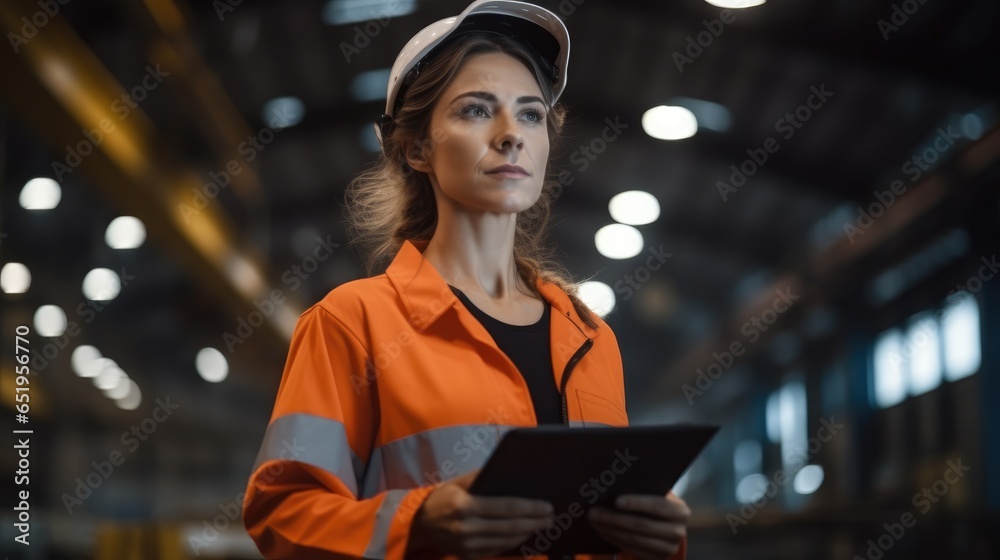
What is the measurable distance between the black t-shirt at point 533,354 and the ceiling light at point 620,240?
8.62 m

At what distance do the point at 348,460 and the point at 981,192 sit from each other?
20.2ft

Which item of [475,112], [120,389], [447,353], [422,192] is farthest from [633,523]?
[120,389]

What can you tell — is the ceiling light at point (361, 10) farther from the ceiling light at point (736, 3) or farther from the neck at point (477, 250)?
the neck at point (477, 250)

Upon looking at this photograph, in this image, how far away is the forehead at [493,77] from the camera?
1700mm

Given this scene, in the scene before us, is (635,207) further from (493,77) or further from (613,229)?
(493,77)

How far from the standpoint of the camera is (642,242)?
1041 centimetres

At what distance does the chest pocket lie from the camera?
1.58 metres

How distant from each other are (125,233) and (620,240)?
586cm

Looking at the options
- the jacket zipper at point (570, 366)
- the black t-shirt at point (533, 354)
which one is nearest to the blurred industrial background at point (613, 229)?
the black t-shirt at point (533, 354)

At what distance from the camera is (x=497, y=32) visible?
182 cm

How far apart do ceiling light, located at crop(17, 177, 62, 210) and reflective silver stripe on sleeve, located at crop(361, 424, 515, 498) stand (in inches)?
141

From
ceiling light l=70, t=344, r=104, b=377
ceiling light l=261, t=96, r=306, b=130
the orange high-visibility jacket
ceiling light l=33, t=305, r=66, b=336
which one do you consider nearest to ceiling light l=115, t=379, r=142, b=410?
ceiling light l=70, t=344, r=104, b=377

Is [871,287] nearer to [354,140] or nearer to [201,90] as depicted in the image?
[354,140]

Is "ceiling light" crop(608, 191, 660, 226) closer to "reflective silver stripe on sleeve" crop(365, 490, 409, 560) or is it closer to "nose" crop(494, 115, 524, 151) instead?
"nose" crop(494, 115, 524, 151)
